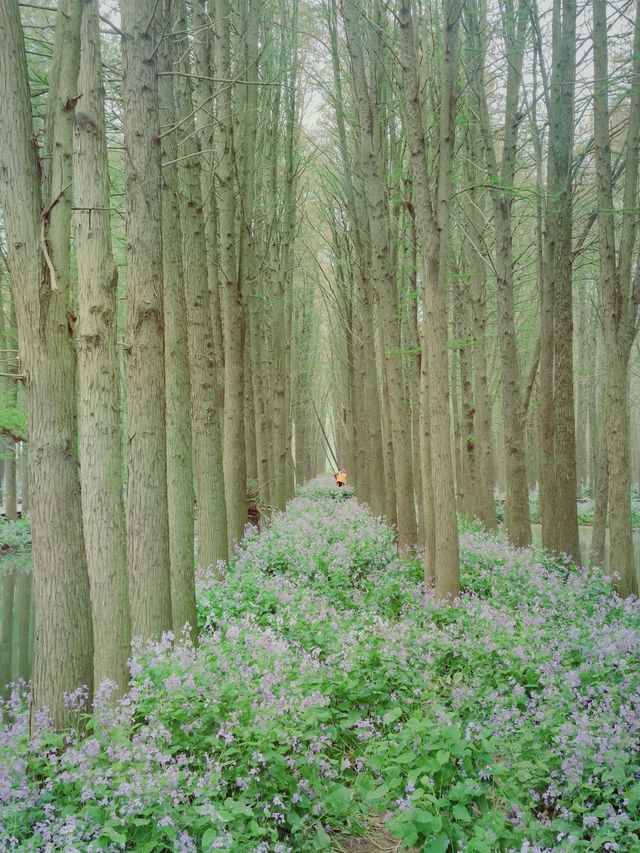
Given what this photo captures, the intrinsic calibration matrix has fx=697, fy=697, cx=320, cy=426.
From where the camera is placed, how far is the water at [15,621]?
30.0 feet

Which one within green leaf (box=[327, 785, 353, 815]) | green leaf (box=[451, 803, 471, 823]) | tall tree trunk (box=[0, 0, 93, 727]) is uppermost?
tall tree trunk (box=[0, 0, 93, 727])

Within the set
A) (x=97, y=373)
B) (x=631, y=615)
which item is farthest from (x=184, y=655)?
(x=631, y=615)

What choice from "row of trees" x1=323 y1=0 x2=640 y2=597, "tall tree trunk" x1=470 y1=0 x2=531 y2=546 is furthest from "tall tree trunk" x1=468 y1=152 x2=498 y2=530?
"tall tree trunk" x1=470 y1=0 x2=531 y2=546

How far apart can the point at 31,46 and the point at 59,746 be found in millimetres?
9837

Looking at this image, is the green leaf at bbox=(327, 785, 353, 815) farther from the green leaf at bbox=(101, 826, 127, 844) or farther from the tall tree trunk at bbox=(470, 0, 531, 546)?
the tall tree trunk at bbox=(470, 0, 531, 546)

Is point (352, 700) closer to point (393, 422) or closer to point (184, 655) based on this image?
point (184, 655)

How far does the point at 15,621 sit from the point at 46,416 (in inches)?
382

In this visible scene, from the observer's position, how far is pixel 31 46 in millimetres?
9867

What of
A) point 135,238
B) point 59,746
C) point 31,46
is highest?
point 31,46

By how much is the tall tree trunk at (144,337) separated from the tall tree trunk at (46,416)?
1173 millimetres

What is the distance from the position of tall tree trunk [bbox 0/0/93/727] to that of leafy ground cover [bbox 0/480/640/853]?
264 millimetres

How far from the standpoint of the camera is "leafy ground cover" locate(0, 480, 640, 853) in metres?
3.18

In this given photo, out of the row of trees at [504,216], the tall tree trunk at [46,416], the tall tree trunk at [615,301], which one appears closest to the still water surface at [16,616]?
the tall tree trunk at [46,416]

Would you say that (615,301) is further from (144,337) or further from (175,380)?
(144,337)
